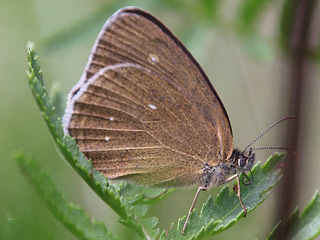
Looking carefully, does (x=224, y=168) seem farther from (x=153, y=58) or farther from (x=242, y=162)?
(x=153, y=58)

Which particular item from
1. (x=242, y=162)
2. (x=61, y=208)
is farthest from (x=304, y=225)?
(x=242, y=162)

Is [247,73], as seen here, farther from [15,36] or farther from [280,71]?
[15,36]

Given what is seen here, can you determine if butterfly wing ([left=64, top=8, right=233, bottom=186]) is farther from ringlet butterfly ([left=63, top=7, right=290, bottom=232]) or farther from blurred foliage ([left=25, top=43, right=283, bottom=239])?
blurred foliage ([left=25, top=43, right=283, bottom=239])

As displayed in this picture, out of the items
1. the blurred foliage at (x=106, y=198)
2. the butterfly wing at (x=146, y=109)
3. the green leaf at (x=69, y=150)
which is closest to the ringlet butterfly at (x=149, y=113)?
the butterfly wing at (x=146, y=109)

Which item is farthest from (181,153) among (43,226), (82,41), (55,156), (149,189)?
(43,226)

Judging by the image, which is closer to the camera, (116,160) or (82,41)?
(116,160)

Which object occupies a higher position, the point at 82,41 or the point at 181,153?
the point at 82,41
